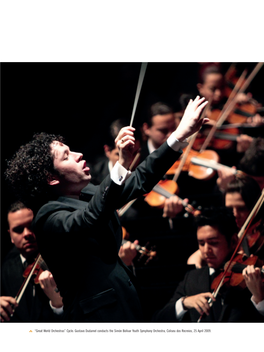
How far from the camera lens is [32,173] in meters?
1.86

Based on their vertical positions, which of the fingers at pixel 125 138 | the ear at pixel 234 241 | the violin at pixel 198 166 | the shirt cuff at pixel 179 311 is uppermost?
the fingers at pixel 125 138

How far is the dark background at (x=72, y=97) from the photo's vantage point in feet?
8.09

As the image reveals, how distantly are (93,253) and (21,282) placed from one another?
2.28 ft

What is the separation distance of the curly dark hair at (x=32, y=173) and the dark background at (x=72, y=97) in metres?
0.53

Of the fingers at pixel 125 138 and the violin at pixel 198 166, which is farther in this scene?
the violin at pixel 198 166

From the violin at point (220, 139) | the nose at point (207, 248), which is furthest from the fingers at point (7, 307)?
the violin at point (220, 139)

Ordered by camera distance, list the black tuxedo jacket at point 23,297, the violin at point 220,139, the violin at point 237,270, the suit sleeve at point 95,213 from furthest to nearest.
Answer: the violin at point 220,139 → the black tuxedo jacket at point 23,297 → the violin at point 237,270 → the suit sleeve at point 95,213

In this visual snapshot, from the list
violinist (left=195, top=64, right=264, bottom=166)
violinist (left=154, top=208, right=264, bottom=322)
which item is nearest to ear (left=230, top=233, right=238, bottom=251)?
violinist (left=154, top=208, right=264, bottom=322)

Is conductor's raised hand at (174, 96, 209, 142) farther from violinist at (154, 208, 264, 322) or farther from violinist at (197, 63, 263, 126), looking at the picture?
violinist at (197, 63, 263, 126)

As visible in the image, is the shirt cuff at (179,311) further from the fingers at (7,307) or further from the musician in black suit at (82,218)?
the fingers at (7,307)

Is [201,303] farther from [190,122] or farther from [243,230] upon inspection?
[190,122]

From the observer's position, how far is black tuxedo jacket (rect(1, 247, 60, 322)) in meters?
2.31

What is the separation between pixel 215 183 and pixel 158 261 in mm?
600

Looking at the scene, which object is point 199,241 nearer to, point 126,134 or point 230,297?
point 230,297
